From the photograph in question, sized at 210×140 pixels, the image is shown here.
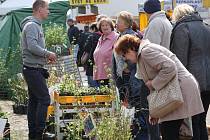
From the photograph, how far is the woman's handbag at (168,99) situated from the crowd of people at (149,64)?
45 mm

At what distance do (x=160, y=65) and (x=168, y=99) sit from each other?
30 centimetres

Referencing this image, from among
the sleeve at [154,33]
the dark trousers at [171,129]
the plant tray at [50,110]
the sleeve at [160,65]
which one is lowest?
the plant tray at [50,110]

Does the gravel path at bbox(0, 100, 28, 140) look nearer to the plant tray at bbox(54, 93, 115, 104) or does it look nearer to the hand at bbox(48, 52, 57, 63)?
the plant tray at bbox(54, 93, 115, 104)

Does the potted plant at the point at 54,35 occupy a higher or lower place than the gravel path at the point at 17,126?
higher

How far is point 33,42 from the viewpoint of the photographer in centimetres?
655

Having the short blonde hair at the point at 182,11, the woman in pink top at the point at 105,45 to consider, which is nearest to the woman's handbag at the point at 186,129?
the short blonde hair at the point at 182,11

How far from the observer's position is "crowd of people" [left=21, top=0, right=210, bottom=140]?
15.5ft

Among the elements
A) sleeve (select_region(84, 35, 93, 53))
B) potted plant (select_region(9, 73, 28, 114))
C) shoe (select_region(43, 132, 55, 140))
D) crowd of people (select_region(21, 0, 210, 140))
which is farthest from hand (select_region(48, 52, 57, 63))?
potted plant (select_region(9, 73, 28, 114))

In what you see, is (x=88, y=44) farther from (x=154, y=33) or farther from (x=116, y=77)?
(x=154, y=33)

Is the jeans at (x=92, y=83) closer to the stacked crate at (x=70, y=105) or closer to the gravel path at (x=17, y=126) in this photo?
the gravel path at (x=17, y=126)

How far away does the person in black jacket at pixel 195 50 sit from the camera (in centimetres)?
550

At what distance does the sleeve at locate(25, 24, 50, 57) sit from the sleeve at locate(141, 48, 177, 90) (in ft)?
7.15

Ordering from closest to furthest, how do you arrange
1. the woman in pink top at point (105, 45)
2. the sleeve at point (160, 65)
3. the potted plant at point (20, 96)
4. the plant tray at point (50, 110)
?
1. the sleeve at point (160, 65)
2. the plant tray at point (50, 110)
3. the woman in pink top at point (105, 45)
4. the potted plant at point (20, 96)

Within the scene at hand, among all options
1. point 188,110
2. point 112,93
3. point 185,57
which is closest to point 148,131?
point 112,93
